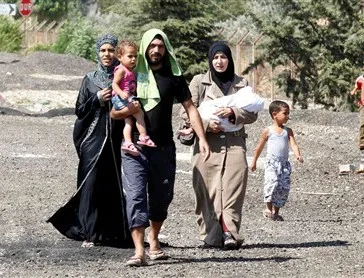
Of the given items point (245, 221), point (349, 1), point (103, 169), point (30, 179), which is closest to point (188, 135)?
point (103, 169)

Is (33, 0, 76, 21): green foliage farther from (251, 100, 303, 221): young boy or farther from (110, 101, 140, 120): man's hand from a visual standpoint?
(110, 101, 140, 120): man's hand

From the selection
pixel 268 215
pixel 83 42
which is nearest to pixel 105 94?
pixel 268 215

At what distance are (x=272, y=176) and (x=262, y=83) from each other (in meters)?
33.7

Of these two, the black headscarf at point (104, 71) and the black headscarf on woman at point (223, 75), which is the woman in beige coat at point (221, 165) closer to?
the black headscarf on woman at point (223, 75)

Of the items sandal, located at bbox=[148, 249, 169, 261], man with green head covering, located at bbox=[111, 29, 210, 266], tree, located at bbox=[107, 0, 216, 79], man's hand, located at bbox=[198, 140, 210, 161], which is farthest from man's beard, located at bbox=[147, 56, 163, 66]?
tree, located at bbox=[107, 0, 216, 79]

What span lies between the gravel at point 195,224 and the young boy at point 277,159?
0.22 meters

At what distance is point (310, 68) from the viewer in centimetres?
2945

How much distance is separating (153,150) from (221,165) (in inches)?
42.8

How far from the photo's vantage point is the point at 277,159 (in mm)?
13656

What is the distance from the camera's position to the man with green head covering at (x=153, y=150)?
10.1 m

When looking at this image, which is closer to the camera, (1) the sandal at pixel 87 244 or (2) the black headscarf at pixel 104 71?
Answer: (2) the black headscarf at pixel 104 71

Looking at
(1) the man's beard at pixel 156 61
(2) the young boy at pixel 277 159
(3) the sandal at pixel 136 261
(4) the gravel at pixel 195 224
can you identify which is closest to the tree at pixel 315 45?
(4) the gravel at pixel 195 224

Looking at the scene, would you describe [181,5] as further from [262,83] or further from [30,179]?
[30,179]

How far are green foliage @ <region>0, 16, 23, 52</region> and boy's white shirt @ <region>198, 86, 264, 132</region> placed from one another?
60874 millimetres
